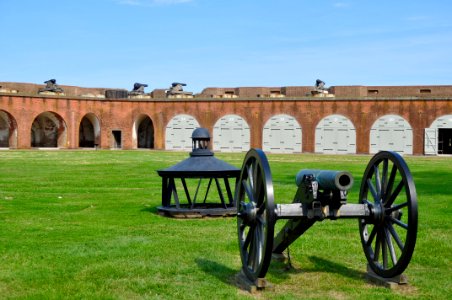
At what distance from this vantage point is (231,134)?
3938 centimetres

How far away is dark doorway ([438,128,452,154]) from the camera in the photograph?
36.0 metres

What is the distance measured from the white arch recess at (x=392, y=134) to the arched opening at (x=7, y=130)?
21549 mm

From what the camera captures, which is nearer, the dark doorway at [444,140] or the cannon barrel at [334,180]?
the cannon barrel at [334,180]

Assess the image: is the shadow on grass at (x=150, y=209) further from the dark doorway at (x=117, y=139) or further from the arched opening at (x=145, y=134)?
the arched opening at (x=145, y=134)

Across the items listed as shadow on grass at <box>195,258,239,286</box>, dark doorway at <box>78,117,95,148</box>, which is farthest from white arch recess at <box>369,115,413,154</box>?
shadow on grass at <box>195,258,239,286</box>

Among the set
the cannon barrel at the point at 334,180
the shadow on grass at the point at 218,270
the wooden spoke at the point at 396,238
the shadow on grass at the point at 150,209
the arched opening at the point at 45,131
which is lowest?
the shadow on grass at the point at 218,270

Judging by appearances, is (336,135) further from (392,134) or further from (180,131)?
(180,131)

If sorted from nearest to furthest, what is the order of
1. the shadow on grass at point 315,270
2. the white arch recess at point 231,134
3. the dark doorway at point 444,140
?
the shadow on grass at point 315,270
the dark doorway at point 444,140
the white arch recess at point 231,134

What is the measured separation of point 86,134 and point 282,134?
14066 millimetres

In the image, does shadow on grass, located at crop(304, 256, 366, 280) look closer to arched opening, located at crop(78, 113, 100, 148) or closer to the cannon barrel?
the cannon barrel

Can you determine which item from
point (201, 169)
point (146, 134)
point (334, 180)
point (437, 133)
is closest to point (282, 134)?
point (437, 133)

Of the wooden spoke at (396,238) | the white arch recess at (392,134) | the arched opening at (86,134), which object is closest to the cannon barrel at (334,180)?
Answer: the wooden spoke at (396,238)

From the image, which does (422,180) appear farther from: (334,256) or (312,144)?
(312,144)

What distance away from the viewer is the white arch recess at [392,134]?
→ 119ft
